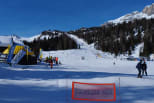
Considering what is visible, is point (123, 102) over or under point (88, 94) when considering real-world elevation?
under

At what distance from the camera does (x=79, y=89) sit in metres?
5.63

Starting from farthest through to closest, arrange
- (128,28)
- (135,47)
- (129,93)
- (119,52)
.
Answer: (128,28) < (135,47) < (119,52) < (129,93)

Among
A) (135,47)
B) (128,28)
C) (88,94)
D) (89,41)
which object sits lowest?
(88,94)

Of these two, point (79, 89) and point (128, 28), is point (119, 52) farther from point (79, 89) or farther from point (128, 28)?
point (79, 89)

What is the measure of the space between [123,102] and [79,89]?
70.2 inches

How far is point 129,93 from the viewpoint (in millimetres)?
6930

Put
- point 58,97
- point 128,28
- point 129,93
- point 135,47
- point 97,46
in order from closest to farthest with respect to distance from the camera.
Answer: point 58,97 < point 129,93 < point 135,47 < point 97,46 < point 128,28

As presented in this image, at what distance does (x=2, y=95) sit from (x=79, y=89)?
3133mm

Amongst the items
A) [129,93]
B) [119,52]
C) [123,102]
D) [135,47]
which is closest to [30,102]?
[123,102]

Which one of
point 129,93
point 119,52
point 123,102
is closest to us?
point 123,102

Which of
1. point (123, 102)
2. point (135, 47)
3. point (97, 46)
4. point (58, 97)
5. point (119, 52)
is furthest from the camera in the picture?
point (97, 46)

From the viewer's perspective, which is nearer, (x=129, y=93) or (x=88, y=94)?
(x=88, y=94)

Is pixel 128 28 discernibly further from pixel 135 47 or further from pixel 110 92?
pixel 110 92

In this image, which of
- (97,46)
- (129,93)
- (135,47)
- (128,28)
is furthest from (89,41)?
(129,93)
